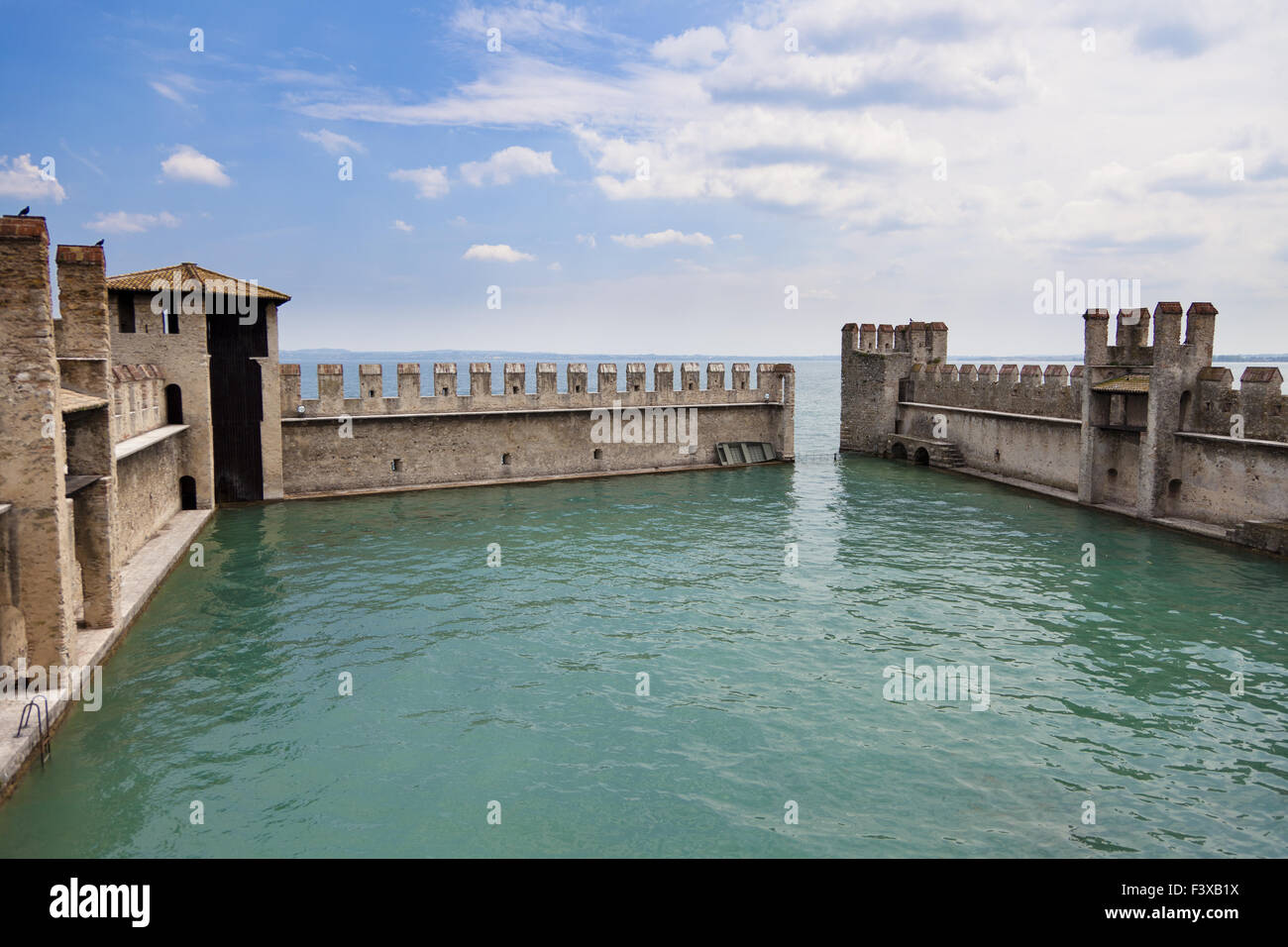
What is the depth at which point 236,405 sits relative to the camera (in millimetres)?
21328

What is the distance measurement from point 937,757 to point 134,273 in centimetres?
1965

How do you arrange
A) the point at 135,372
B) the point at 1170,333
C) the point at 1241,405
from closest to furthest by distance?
the point at 135,372
the point at 1241,405
the point at 1170,333

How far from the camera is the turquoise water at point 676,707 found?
721 cm

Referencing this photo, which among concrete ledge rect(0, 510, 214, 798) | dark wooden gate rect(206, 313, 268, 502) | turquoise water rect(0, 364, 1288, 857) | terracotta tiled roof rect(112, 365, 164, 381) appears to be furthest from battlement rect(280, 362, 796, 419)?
turquoise water rect(0, 364, 1288, 857)

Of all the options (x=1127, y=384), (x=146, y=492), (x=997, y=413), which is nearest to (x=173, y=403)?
(x=146, y=492)

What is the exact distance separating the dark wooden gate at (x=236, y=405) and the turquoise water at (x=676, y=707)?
437 centimetres

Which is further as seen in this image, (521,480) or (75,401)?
(521,480)

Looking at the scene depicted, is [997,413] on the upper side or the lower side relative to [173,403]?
lower

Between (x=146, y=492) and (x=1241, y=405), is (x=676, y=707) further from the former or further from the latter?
(x=1241, y=405)

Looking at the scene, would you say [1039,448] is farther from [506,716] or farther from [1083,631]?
[506,716]

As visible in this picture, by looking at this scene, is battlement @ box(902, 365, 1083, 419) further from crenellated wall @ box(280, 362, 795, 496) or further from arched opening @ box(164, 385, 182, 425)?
arched opening @ box(164, 385, 182, 425)

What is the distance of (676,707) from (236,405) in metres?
16.0

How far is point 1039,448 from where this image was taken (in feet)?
80.6
